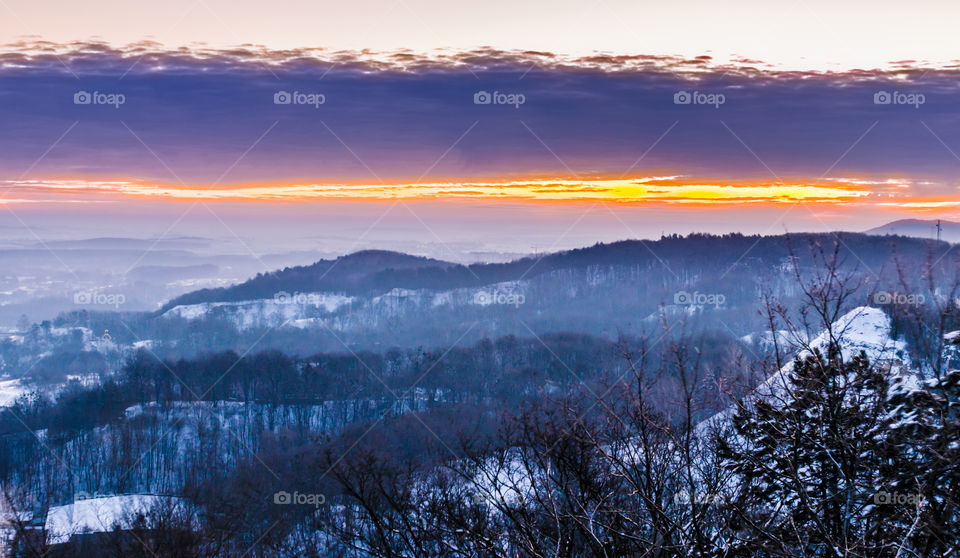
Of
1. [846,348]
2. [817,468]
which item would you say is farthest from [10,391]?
[817,468]

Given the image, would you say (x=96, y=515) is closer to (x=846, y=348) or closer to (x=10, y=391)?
(x=846, y=348)

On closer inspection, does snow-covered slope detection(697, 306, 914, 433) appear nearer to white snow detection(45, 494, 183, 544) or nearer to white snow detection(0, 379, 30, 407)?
white snow detection(45, 494, 183, 544)

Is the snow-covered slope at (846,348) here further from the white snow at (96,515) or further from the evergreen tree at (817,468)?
the white snow at (96,515)

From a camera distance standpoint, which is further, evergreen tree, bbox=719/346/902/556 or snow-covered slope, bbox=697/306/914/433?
snow-covered slope, bbox=697/306/914/433

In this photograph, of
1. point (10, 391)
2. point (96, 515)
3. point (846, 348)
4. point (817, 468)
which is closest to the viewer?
point (817, 468)

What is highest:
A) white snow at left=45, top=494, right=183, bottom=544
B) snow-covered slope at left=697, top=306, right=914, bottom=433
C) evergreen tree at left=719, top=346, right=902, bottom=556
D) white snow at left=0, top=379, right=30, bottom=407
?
snow-covered slope at left=697, top=306, right=914, bottom=433

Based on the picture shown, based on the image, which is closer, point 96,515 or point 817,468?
point 817,468

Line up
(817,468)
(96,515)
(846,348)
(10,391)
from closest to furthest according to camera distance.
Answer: (817,468)
(846,348)
(96,515)
(10,391)

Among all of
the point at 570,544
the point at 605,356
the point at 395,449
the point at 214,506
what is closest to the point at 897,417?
the point at 570,544

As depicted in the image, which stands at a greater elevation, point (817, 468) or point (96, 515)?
point (817, 468)

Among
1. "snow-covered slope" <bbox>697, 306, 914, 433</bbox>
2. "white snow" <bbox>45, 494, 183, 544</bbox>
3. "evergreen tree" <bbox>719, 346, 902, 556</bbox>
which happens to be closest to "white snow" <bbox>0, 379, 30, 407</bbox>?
"white snow" <bbox>45, 494, 183, 544</bbox>

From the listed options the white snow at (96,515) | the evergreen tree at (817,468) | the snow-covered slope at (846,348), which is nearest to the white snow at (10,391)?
the white snow at (96,515)
